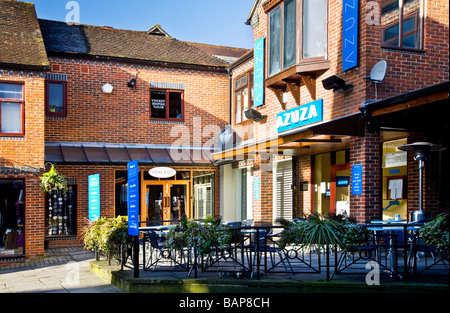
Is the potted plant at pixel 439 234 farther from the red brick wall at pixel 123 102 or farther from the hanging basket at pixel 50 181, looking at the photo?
the red brick wall at pixel 123 102

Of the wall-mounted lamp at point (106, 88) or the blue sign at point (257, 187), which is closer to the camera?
the blue sign at point (257, 187)

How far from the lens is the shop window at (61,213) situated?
1580 cm

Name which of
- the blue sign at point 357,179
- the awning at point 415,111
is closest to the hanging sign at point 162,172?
the blue sign at point 357,179

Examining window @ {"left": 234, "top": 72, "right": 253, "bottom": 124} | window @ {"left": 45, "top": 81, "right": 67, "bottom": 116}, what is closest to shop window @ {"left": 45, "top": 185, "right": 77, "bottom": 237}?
window @ {"left": 45, "top": 81, "right": 67, "bottom": 116}

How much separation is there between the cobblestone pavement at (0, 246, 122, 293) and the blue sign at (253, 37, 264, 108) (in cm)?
638

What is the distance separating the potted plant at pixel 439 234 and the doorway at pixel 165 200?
450 inches

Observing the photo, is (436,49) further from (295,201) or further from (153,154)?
(153,154)

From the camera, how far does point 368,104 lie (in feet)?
30.3

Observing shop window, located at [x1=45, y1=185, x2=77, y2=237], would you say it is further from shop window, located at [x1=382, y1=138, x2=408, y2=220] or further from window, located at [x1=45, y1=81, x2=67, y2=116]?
shop window, located at [x1=382, y1=138, x2=408, y2=220]

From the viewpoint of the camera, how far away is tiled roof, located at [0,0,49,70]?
13.7m

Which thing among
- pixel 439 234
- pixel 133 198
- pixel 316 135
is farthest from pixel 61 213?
pixel 439 234

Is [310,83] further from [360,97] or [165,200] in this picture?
[165,200]

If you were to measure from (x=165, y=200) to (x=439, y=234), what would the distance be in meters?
11.9

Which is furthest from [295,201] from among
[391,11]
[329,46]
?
[391,11]
